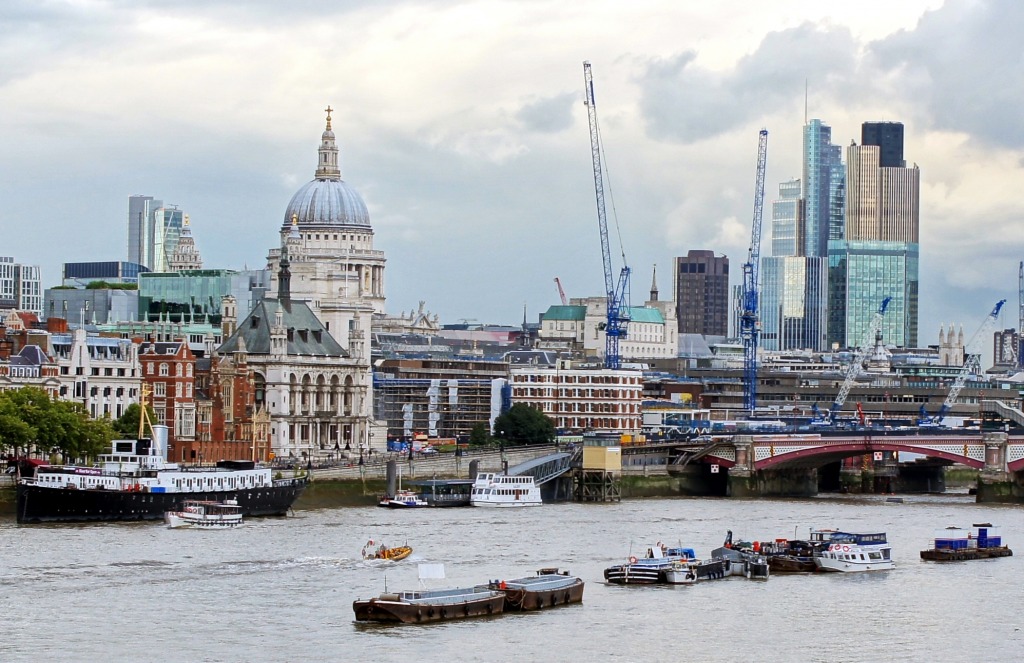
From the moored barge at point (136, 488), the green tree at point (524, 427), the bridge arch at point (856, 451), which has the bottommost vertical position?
the moored barge at point (136, 488)

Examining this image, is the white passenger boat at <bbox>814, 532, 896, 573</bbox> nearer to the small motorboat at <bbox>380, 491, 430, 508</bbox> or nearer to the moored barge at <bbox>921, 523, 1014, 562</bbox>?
the moored barge at <bbox>921, 523, 1014, 562</bbox>

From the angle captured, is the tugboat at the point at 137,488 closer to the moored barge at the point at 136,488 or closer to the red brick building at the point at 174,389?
the moored barge at the point at 136,488

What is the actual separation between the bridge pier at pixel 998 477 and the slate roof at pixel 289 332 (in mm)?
45976

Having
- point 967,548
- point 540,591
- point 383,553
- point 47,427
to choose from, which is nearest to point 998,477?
point 967,548

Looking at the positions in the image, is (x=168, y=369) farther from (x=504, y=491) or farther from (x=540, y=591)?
(x=540, y=591)

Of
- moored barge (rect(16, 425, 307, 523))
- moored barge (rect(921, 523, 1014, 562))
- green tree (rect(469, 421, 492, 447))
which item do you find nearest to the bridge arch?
green tree (rect(469, 421, 492, 447))

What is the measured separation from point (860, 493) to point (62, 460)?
64539mm

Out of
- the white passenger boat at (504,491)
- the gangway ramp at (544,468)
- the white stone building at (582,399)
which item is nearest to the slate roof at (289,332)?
the gangway ramp at (544,468)

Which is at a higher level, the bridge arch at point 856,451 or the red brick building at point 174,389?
the red brick building at point 174,389

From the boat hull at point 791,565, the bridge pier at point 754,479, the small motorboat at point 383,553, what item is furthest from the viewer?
the bridge pier at point 754,479

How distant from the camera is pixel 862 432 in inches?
6358

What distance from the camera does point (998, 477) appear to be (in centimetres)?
15212

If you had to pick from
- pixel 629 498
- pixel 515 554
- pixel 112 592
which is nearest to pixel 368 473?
pixel 629 498

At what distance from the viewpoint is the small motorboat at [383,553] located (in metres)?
96.3
